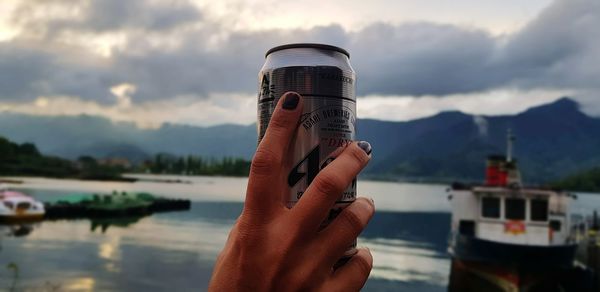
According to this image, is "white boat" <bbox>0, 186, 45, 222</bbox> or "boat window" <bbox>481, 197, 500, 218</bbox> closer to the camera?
"boat window" <bbox>481, 197, 500, 218</bbox>

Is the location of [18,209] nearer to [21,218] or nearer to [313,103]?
[21,218]

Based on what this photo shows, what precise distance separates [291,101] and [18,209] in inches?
1779

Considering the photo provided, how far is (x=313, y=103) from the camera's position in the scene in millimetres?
1511

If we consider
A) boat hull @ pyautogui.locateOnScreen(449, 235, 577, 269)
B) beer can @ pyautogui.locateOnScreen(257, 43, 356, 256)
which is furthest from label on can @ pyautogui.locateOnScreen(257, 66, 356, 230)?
boat hull @ pyautogui.locateOnScreen(449, 235, 577, 269)

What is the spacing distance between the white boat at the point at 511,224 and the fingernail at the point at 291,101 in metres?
16.6

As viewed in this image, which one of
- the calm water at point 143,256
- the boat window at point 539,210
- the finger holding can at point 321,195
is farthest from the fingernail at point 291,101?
the boat window at point 539,210

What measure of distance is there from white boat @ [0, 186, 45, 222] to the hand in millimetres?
44306

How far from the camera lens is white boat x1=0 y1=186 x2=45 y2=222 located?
126ft

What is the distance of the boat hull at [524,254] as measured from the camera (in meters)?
16.0

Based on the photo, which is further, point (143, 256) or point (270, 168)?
point (143, 256)

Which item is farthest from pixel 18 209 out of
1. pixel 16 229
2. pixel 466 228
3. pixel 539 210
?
pixel 539 210

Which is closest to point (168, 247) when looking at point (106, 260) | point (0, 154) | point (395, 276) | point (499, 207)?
point (106, 260)

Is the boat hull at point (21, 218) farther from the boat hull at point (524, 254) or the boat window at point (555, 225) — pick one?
the boat window at point (555, 225)

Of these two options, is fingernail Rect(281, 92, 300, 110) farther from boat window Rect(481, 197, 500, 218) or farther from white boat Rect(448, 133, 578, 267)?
boat window Rect(481, 197, 500, 218)
